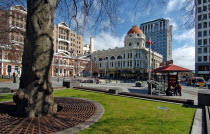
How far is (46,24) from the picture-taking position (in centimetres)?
519

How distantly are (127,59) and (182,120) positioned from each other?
58.8m

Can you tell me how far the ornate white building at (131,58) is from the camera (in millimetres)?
60156

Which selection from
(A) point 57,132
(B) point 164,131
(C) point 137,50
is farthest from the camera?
(C) point 137,50

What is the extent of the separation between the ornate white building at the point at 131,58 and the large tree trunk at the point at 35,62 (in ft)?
164

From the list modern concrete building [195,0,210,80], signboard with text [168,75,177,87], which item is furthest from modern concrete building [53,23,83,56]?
signboard with text [168,75,177,87]

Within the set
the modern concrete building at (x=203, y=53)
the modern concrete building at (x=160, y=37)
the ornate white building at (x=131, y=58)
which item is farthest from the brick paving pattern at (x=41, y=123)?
the modern concrete building at (x=160, y=37)

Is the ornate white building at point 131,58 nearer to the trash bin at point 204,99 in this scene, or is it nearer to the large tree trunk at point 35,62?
the trash bin at point 204,99

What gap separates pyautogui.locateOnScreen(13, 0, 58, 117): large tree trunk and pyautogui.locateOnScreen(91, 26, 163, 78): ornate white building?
5012cm

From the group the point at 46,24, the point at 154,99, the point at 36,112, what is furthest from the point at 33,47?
the point at 154,99

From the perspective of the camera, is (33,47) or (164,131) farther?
(33,47)

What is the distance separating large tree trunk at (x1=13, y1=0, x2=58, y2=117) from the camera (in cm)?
497

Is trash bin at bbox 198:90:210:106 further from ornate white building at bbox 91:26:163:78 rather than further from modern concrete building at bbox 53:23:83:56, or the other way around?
modern concrete building at bbox 53:23:83:56

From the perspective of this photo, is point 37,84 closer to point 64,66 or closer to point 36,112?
point 36,112

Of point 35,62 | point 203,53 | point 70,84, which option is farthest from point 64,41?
point 35,62
